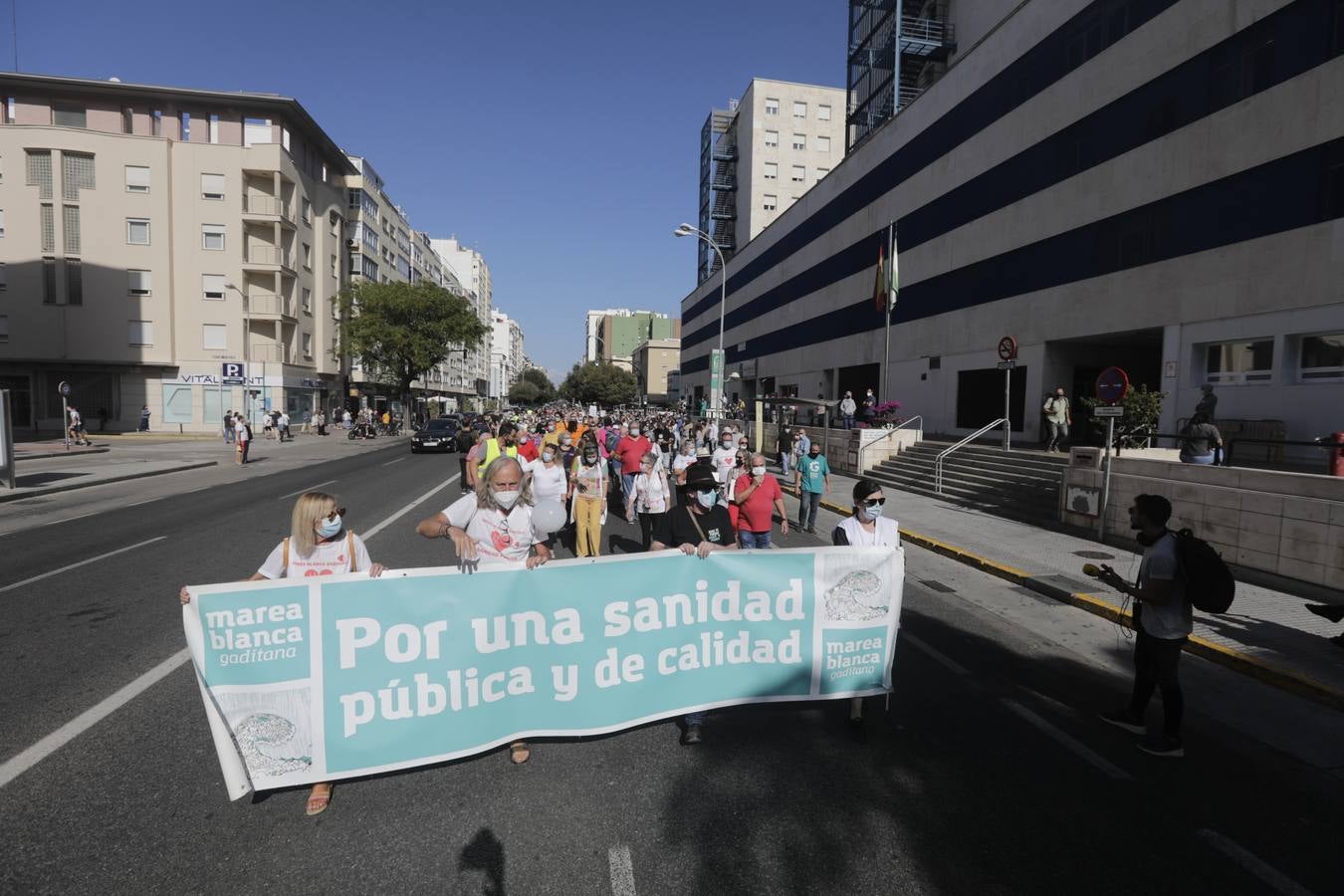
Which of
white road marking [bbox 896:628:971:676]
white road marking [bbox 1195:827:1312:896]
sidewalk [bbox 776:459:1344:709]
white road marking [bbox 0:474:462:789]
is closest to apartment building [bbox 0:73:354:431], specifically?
white road marking [bbox 0:474:462:789]

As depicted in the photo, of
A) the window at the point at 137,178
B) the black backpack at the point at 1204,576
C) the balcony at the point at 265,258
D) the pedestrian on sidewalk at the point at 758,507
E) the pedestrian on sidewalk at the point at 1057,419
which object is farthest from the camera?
the balcony at the point at 265,258

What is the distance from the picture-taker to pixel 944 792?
380 centimetres

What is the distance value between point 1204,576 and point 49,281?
52.8 metres

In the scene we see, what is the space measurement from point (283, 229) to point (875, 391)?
127 ft

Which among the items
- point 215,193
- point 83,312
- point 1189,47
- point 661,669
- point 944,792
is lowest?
point 944,792

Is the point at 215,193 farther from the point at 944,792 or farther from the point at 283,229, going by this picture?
the point at 944,792

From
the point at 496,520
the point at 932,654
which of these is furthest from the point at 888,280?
Result: the point at 496,520

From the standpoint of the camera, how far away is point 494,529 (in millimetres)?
4344

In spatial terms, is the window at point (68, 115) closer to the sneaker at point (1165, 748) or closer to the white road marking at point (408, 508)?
the white road marking at point (408, 508)

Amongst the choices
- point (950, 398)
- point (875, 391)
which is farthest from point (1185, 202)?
point (875, 391)

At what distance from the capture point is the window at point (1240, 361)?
1505 centimetres

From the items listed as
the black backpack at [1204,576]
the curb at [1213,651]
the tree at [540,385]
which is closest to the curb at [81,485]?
the curb at [1213,651]

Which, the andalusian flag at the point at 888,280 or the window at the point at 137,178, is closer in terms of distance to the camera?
the andalusian flag at the point at 888,280

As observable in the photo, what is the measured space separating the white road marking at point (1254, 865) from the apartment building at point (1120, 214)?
49.0ft
